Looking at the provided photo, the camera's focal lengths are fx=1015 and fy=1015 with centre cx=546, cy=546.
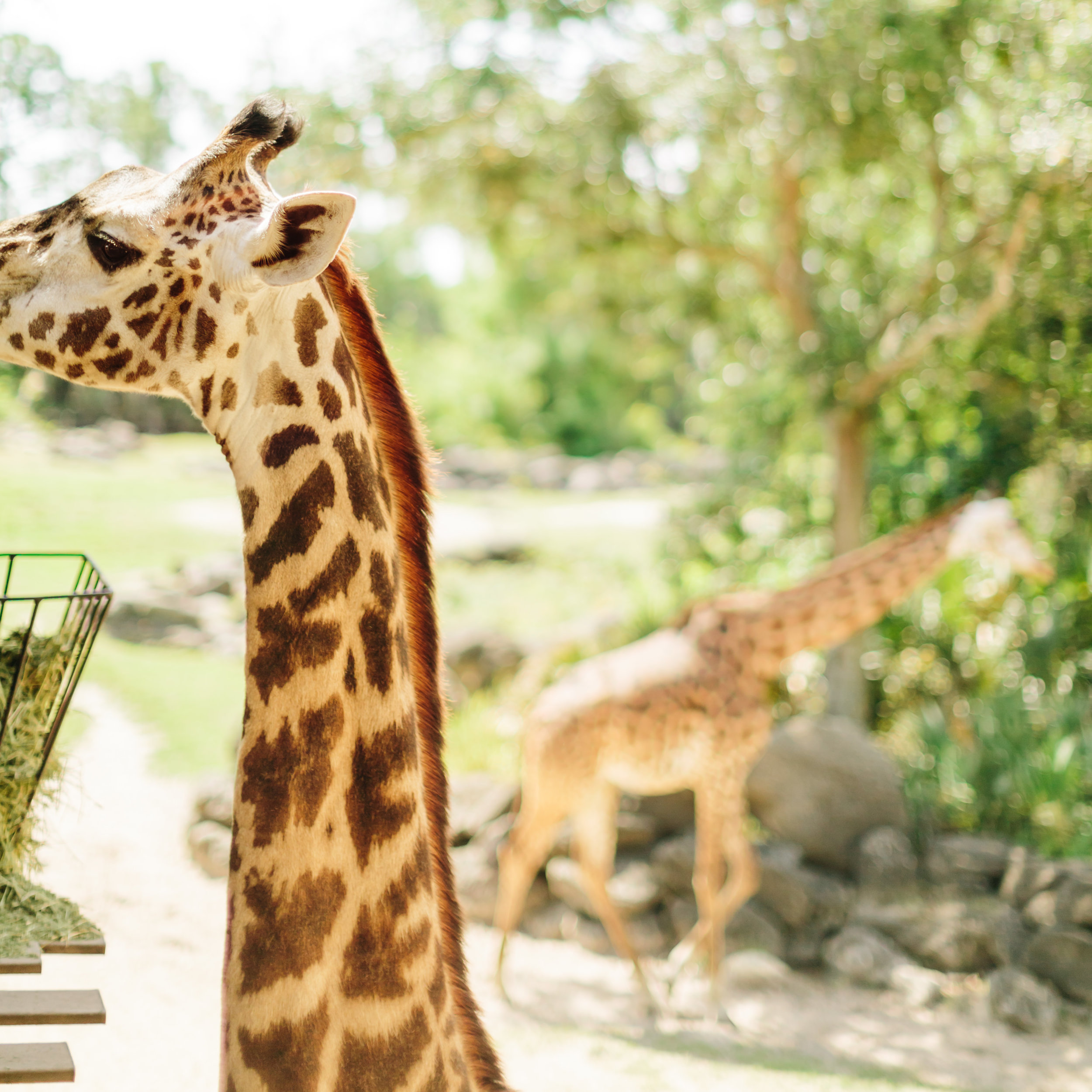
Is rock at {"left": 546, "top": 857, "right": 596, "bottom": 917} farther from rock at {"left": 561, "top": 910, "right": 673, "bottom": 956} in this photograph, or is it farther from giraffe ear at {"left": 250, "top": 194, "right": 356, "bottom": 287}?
giraffe ear at {"left": 250, "top": 194, "right": 356, "bottom": 287}

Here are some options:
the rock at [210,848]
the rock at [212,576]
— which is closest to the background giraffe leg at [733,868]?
the rock at [210,848]

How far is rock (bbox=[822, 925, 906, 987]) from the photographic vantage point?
507cm

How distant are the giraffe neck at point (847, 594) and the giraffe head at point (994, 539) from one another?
0.05m

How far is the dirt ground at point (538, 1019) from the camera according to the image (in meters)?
3.08

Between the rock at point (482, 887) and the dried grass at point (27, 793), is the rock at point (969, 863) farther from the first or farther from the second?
the dried grass at point (27, 793)

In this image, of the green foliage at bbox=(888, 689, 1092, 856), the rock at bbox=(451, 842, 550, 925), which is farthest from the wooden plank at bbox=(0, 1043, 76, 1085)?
the green foliage at bbox=(888, 689, 1092, 856)

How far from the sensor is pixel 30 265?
54.8 inches

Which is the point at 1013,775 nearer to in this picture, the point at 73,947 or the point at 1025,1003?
the point at 1025,1003

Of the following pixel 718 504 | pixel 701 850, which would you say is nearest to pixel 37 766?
pixel 701 850

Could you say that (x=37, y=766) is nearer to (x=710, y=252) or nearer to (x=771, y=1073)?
(x=771, y=1073)

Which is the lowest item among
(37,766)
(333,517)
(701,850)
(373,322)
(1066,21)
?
(701,850)

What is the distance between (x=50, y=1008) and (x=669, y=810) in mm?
5072

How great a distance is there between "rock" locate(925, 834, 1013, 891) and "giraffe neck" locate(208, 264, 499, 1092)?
4.78 metres

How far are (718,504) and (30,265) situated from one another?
24.3ft
